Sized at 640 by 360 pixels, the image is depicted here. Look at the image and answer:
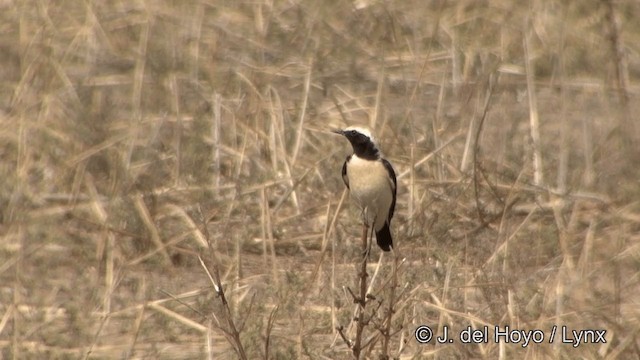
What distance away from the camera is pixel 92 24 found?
8.76 meters

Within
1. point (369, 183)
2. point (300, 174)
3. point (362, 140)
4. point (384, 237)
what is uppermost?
point (362, 140)

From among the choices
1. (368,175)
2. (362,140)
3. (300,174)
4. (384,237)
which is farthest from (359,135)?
(300,174)

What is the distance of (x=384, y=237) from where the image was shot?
19.3ft

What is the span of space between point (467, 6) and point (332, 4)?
980 mm

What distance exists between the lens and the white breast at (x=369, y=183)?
5.60 m

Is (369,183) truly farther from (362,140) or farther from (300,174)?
(300,174)

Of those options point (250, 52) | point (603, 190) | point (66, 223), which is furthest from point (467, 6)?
point (66, 223)

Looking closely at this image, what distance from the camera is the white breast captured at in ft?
18.4

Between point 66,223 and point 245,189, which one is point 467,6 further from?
point 66,223

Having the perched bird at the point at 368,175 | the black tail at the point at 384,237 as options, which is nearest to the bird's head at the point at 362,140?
the perched bird at the point at 368,175

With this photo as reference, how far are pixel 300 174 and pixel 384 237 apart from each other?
140cm

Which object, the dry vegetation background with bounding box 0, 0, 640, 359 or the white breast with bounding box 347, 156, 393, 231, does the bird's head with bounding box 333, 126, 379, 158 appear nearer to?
the white breast with bounding box 347, 156, 393, 231

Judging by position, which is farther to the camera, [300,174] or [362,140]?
[300,174]

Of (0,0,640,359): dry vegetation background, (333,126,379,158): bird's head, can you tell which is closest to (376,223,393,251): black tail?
(0,0,640,359): dry vegetation background
